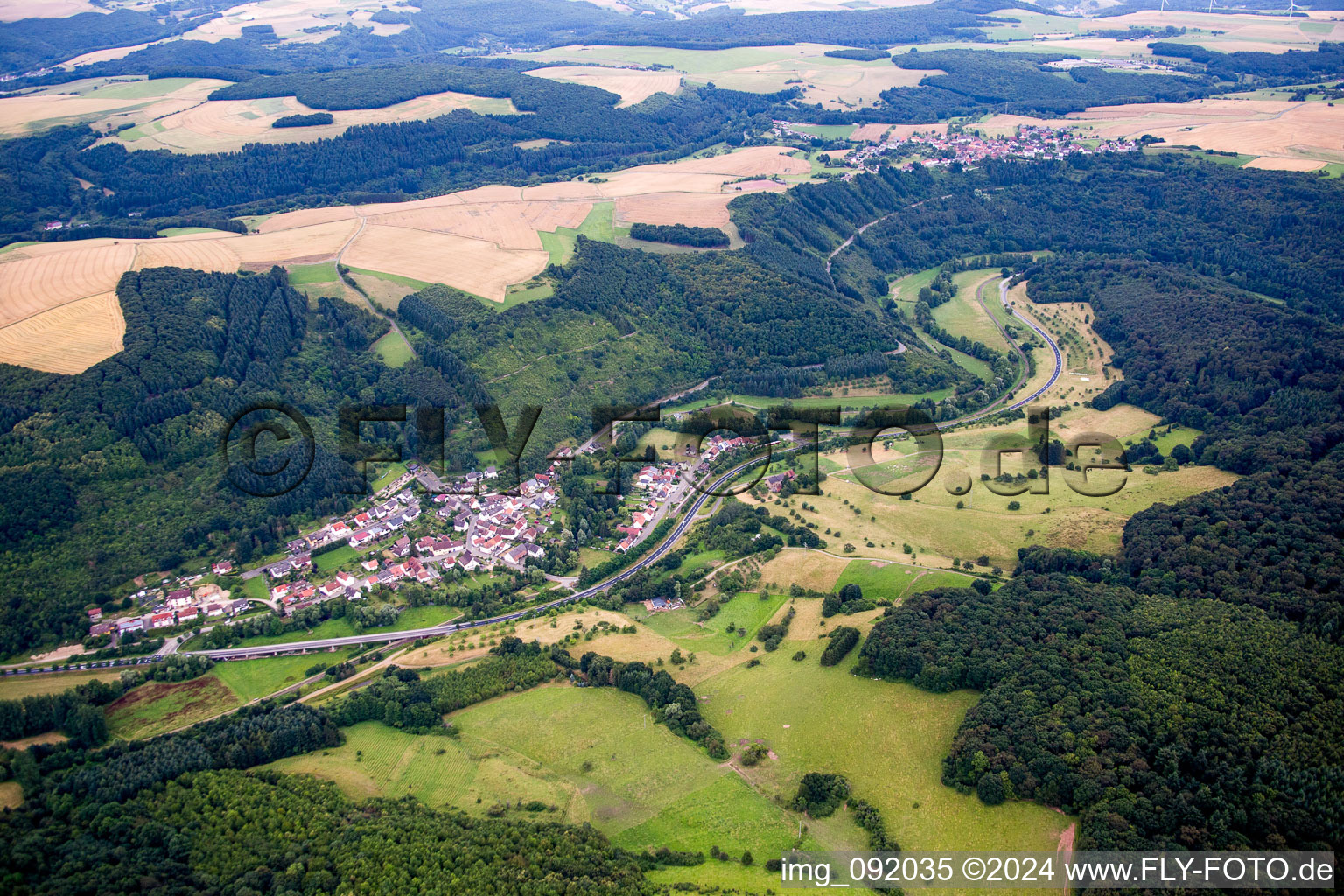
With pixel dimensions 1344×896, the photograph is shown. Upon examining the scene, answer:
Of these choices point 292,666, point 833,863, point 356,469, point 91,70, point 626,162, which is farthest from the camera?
point 91,70

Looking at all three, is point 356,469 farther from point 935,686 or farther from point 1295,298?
point 1295,298

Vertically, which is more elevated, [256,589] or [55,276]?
[55,276]

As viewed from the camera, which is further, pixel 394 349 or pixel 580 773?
pixel 394 349

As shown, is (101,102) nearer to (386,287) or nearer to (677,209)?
(386,287)

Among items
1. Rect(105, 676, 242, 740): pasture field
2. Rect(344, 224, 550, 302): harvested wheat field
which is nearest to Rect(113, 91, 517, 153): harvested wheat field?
Rect(344, 224, 550, 302): harvested wheat field

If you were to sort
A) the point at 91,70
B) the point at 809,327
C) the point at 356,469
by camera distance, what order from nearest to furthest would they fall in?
the point at 356,469
the point at 809,327
the point at 91,70

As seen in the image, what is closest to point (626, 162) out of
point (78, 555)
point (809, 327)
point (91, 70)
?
point (809, 327)

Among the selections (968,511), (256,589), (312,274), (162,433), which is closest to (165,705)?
(256,589)

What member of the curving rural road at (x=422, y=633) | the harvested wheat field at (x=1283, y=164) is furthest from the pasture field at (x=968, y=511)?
the harvested wheat field at (x=1283, y=164)
